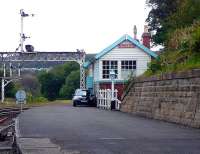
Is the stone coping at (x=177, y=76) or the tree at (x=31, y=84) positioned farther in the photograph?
the tree at (x=31, y=84)


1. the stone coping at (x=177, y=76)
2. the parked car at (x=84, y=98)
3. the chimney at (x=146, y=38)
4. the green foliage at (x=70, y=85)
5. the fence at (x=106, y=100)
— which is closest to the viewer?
the stone coping at (x=177, y=76)

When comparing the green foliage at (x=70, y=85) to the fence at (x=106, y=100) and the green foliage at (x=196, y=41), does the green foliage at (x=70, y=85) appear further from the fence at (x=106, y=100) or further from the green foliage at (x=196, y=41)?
the green foliage at (x=196, y=41)

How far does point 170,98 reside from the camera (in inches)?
894

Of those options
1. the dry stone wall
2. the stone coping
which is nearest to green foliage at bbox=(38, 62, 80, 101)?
the dry stone wall

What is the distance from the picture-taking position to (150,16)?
4978 cm

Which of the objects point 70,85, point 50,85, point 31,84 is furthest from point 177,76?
point 31,84

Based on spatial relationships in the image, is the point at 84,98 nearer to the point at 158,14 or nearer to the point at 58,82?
the point at 158,14

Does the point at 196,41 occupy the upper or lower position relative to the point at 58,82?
lower

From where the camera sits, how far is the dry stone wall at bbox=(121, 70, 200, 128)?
763 inches

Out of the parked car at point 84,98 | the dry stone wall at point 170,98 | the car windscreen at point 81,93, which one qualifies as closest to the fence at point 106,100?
the parked car at point 84,98

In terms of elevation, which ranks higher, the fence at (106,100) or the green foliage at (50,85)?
the green foliage at (50,85)

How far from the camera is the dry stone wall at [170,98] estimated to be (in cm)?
1939

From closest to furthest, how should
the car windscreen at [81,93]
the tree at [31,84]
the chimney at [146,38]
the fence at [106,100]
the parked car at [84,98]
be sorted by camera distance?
the fence at [106,100] → the parked car at [84,98] → the car windscreen at [81,93] → the chimney at [146,38] → the tree at [31,84]

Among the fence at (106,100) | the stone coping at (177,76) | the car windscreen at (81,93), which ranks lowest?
the fence at (106,100)
